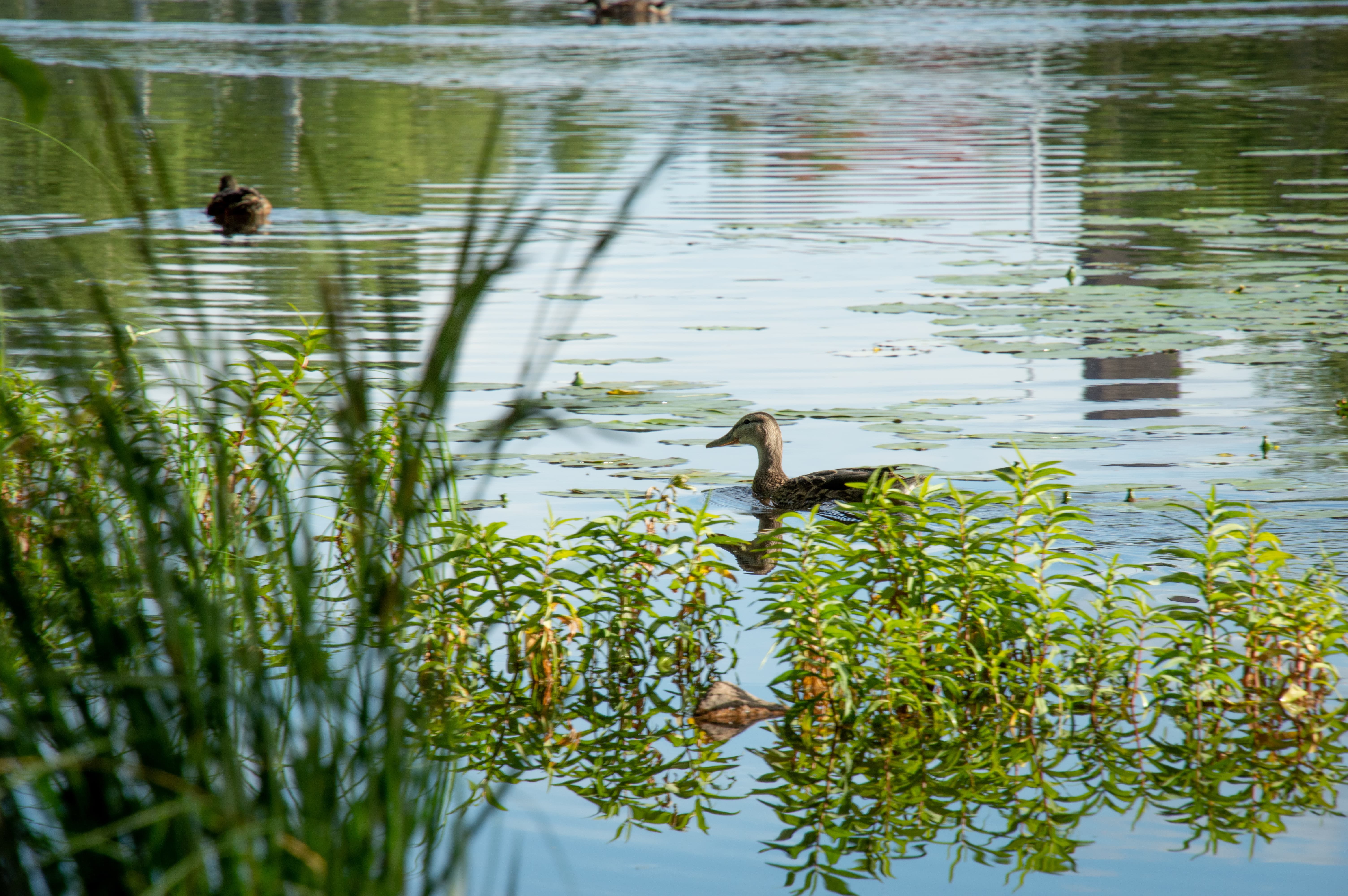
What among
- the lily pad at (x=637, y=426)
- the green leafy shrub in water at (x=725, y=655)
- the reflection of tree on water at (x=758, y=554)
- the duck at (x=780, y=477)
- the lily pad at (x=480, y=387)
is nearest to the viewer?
the green leafy shrub in water at (x=725, y=655)

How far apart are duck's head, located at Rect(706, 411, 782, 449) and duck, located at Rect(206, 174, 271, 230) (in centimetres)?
897

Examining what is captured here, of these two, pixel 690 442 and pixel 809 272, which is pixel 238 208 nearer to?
pixel 809 272

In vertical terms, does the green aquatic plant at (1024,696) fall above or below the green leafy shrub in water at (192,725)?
below

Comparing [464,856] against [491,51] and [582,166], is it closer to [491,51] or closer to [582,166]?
[582,166]

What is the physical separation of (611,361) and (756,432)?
258 cm

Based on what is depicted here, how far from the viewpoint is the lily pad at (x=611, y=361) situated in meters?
10.2

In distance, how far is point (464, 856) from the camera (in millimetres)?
2805

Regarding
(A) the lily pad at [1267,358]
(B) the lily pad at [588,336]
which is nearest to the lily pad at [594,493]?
(B) the lily pad at [588,336]

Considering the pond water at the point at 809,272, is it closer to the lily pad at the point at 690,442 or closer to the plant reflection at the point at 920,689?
the lily pad at the point at 690,442

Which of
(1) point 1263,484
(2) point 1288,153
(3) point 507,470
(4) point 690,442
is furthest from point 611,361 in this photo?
(2) point 1288,153

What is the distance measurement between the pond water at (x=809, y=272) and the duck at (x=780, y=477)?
0.33m

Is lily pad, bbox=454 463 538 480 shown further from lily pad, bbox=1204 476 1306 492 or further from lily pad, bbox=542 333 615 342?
lily pad, bbox=1204 476 1306 492

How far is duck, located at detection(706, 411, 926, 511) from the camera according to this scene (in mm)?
7207

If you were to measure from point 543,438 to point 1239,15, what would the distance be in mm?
43769
